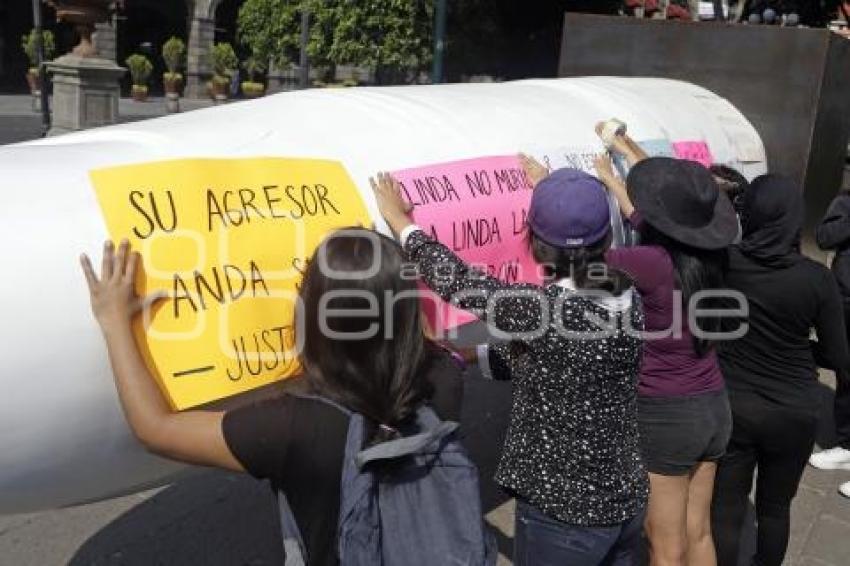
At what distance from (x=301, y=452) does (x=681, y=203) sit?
139cm

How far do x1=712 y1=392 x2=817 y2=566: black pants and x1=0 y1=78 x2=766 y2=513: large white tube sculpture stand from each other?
1063 mm

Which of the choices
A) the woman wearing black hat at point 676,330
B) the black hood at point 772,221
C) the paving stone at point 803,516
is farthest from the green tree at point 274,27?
the woman wearing black hat at point 676,330

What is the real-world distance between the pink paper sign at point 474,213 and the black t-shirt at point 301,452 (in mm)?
889

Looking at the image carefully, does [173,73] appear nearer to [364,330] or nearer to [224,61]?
[224,61]

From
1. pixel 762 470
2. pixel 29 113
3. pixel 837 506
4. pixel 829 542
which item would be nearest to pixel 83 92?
pixel 29 113

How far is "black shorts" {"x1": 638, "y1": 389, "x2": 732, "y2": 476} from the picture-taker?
261 cm

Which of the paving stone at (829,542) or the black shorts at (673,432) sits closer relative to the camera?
the black shorts at (673,432)

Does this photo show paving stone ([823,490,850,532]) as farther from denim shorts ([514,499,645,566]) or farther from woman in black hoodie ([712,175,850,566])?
denim shorts ([514,499,645,566])

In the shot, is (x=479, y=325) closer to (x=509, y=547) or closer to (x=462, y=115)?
(x=462, y=115)

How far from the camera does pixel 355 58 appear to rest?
16.8 metres

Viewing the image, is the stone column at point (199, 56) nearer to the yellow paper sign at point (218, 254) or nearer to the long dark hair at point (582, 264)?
the yellow paper sign at point (218, 254)

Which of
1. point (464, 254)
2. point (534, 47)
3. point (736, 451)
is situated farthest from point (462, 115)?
point (534, 47)

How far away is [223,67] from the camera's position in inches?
1123

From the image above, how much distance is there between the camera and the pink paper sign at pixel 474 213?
2.53 m
